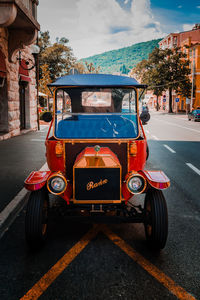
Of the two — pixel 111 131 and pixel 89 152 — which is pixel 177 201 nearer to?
pixel 111 131

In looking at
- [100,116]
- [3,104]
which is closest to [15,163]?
[100,116]

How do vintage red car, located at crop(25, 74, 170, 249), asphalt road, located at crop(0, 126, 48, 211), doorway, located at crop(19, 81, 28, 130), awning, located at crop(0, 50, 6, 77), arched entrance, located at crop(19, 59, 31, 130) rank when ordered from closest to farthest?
vintage red car, located at crop(25, 74, 170, 249)
asphalt road, located at crop(0, 126, 48, 211)
awning, located at crop(0, 50, 6, 77)
arched entrance, located at crop(19, 59, 31, 130)
doorway, located at crop(19, 81, 28, 130)

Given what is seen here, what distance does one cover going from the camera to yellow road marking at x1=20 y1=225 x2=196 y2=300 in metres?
2.98

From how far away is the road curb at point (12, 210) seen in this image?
4.57m

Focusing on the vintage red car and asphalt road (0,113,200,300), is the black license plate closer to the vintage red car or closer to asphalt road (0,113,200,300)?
the vintage red car

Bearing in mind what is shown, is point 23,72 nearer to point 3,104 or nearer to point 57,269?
point 3,104

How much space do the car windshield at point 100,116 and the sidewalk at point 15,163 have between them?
6.04ft

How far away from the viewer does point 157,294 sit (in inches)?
117

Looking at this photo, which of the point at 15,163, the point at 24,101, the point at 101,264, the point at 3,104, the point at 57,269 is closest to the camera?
the point at 57,269

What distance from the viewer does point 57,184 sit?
3832mm

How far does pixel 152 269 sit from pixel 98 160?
1.45 meters

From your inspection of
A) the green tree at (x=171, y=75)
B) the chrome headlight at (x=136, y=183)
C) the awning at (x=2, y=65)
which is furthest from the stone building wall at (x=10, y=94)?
the green tree at (x=171, y=75)

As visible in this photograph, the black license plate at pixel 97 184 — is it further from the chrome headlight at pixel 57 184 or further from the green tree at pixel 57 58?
the green tree at pixel 57 58

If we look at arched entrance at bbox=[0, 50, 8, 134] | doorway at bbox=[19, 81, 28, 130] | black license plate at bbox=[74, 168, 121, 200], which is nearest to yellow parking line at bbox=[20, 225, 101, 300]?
black license plate at bbox=[74, 168, 121, 200]
